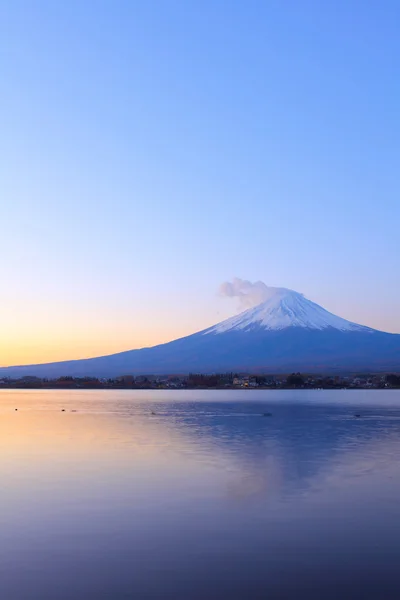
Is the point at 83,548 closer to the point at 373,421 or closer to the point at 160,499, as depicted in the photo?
the point at 160,499

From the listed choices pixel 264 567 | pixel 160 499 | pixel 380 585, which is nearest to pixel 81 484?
pixel 160 499

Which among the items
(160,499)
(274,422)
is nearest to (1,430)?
(274,422)

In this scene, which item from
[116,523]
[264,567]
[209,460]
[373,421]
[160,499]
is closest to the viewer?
[264,567]

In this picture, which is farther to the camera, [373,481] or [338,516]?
[373,481]

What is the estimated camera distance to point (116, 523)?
522 inches

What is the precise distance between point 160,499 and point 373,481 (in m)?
5.83

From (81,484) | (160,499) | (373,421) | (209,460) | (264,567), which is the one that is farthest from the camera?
(373,421)

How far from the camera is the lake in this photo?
961 cm

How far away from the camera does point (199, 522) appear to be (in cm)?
1349

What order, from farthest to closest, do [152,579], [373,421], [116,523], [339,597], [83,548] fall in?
[373,421] < [116,523] < [83,548] < [152,579] < [339,597]

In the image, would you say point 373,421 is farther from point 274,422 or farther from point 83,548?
point 83,548

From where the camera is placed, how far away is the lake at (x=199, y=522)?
31.5 feet

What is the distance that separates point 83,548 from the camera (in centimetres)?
1153

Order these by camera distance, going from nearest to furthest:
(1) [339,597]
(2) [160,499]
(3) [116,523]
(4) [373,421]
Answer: (1) [339,597] → (3) [116,523] → (2) [160,499] → (4) [373,421]
